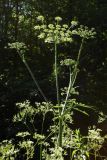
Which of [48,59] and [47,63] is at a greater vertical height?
[48,59]

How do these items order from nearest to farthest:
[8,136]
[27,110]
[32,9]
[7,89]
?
1. [27,110]
2. [8,136]
3. [7,89]
4. [32,9]

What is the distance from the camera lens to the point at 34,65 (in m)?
14.8

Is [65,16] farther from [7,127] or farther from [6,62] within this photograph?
[7,127]

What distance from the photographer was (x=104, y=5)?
15.4 m

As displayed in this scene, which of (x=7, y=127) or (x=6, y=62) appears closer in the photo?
(x=7, y=127)

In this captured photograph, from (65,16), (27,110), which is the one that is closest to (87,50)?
(65,16)

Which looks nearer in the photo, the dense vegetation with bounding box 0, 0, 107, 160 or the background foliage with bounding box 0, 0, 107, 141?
the dense vegetation with bounding box 0, 0, 107, 160

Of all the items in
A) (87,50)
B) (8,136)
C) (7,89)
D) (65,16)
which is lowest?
(8,136)

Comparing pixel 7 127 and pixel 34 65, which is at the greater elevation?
pixel 34 65

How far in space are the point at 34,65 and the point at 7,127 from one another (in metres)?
2.88

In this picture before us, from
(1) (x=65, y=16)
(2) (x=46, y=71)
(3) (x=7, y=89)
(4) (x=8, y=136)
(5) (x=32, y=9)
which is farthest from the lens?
(5) (x=32, y=9)

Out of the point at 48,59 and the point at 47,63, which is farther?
the point at 48,59

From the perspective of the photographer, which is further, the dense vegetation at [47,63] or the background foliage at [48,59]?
the background foliage at [48,59]

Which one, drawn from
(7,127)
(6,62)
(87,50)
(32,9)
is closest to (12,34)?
(32,9)
